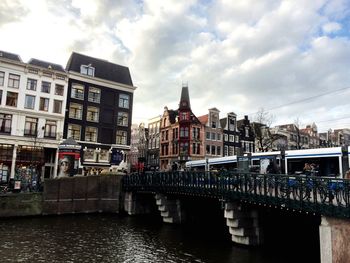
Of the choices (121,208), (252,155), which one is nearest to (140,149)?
(121,208)

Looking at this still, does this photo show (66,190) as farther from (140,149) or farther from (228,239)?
(140,149)

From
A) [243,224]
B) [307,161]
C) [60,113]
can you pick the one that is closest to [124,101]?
[60,113]

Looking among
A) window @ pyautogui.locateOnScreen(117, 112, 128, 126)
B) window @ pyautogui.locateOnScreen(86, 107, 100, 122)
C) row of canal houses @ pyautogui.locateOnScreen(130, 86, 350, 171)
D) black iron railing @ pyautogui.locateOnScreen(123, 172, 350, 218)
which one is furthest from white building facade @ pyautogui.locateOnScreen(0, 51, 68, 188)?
black iron railing @ pyautogui.locateOnScreen(123, 172, 350, 218)

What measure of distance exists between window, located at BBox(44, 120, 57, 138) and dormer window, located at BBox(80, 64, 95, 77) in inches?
406

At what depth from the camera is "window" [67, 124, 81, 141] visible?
51406 millimetres

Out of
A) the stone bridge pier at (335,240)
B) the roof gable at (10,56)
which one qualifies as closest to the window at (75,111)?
the roof gable at (10,56)

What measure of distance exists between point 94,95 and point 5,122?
582 inches

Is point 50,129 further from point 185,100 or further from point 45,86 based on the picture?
point 185,100

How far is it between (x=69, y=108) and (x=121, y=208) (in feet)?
72.0

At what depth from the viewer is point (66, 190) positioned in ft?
118

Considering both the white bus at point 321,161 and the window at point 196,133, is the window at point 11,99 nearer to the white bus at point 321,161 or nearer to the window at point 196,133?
the window at point 196,133

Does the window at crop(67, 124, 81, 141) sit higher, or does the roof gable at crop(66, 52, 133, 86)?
the roof gable at crop(66, 52, 133, 86)

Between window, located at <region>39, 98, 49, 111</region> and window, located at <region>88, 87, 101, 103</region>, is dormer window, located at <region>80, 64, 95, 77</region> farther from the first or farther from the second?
window, located at <region>39, 98, 49, 111</region>

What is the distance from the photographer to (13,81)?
46875mm
